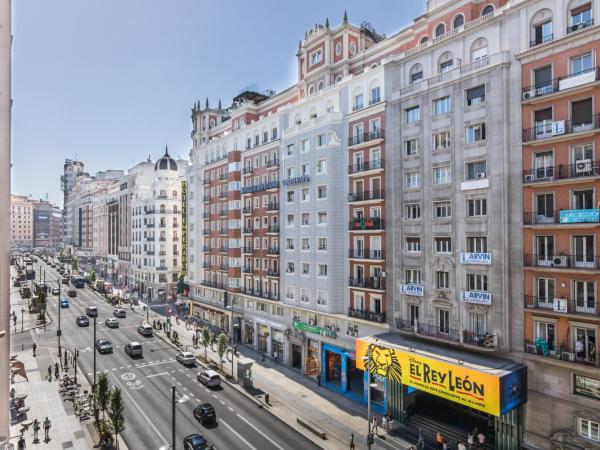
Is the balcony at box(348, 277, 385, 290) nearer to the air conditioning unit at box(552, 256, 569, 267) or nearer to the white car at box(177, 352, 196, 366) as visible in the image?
the air conditioning unit at box(552, 256, 569, 267)

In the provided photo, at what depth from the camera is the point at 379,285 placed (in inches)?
1510

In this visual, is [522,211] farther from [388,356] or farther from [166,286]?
[166,286]

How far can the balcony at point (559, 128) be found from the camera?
25.8 metres

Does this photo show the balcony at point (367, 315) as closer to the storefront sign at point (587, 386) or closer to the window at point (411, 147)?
the window at point (411, 147)

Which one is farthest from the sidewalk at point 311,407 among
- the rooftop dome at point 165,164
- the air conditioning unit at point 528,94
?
the rooftop dome at point 165,164

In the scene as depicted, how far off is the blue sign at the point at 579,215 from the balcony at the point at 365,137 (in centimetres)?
1762

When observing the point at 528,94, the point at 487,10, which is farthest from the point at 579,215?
the point at 487,10

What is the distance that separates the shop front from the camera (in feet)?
88.1

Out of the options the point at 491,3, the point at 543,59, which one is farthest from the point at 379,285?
the point at 491,3

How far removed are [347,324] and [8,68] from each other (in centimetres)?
3586

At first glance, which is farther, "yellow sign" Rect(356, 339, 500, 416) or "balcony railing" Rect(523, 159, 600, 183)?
"yellow sign" Rect(356, 339, 500, 416)

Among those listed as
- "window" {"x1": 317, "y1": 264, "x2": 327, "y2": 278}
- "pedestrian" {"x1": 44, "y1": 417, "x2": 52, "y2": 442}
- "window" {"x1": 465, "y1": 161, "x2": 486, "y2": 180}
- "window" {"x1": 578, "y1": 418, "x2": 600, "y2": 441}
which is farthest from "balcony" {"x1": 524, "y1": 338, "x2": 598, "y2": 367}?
"pedestrian" {"x1": 44, "y1": 417, "x2": 52, "y2": 442}

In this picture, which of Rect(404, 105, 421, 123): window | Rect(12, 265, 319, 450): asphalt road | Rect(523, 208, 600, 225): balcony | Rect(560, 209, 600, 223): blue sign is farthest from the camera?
Rect(404, 105, 421, 123): window

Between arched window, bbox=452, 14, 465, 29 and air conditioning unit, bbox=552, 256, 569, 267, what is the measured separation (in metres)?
21.8
